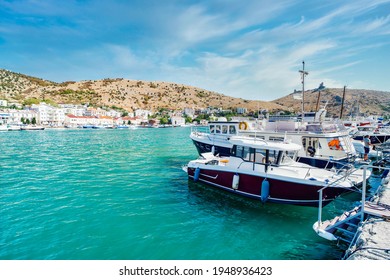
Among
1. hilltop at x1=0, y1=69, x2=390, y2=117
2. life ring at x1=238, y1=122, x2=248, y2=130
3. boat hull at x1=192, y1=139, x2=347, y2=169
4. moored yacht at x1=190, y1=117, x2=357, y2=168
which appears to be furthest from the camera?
hilltop at x1=0, y1=69, x2=390, y2=117

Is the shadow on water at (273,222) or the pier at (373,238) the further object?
the shadow on water at (273,222)

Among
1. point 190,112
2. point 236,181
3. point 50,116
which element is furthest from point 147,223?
point 190,112

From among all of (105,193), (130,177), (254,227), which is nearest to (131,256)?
(254,227)

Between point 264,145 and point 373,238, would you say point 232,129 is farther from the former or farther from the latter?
point 373,238

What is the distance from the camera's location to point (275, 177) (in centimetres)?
1139

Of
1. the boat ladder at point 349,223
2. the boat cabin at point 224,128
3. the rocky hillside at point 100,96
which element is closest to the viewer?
the boat ladder at point 349,223

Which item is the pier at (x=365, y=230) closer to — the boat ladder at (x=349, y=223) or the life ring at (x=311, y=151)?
the boat ladder at (x=349, y=223)

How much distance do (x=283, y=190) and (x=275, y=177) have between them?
28.5 inches

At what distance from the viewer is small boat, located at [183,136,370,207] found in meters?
10.9

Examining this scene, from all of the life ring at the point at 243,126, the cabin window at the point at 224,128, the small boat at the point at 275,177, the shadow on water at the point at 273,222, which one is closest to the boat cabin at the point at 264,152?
the small boat at the point at 275,177

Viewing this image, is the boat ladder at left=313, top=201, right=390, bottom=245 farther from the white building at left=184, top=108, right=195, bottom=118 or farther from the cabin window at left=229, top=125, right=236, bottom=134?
the white building at left=184, top=108, right=195, bottom=118

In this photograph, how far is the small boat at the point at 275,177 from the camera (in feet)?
35.7

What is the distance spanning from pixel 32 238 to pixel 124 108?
173m

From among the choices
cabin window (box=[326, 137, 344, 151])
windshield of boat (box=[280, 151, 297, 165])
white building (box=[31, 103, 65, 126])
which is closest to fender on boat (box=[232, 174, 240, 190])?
Result: windshield of boat (box=[280, 151, 297, 165])
